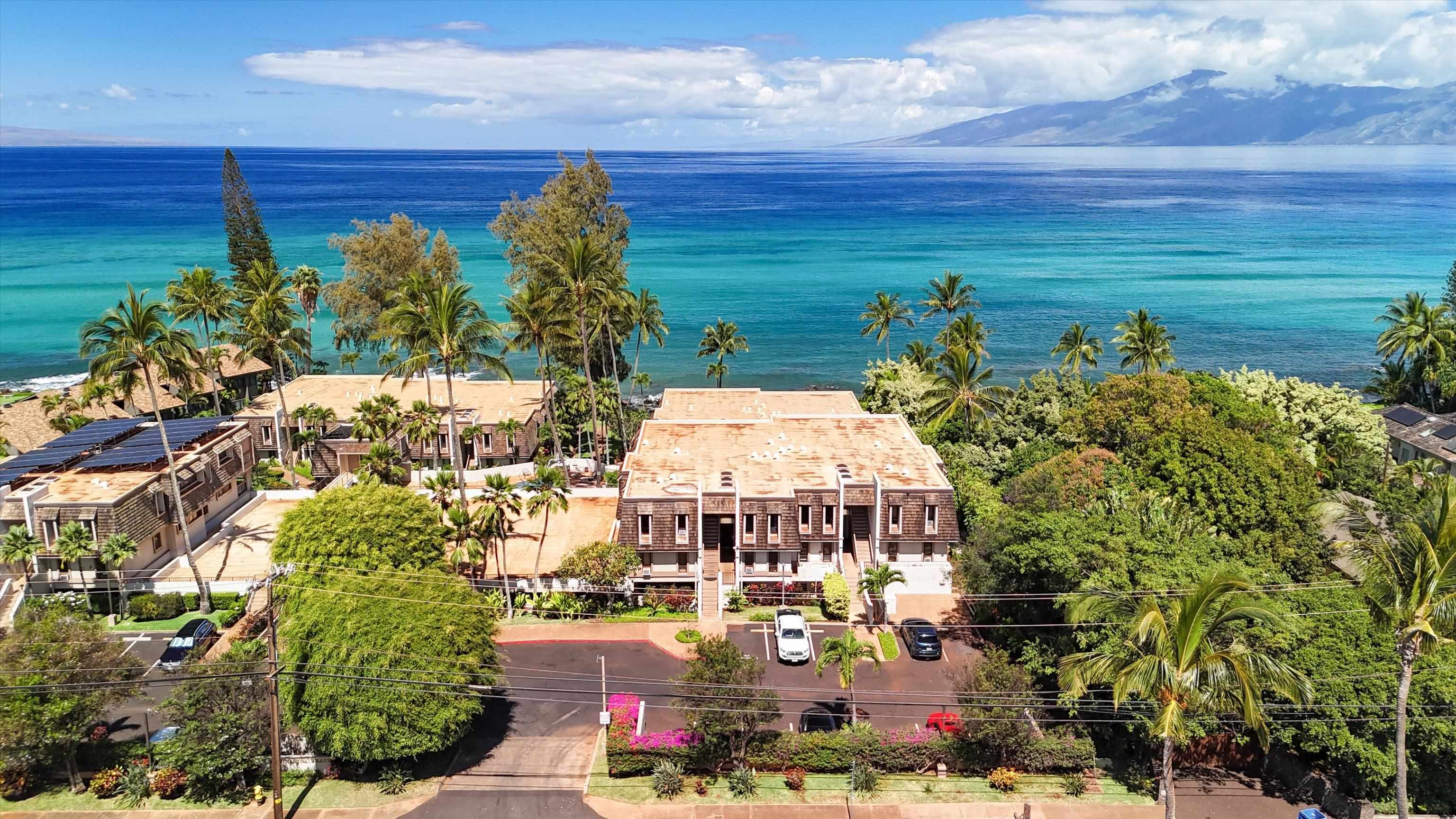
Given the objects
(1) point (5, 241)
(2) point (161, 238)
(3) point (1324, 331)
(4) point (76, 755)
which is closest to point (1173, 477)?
(4) point (76, 755)

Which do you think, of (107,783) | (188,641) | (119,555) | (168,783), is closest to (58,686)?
(107,783)

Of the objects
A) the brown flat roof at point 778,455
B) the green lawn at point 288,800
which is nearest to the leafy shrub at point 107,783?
the green lawn at point 288,800

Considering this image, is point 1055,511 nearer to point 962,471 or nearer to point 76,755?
point 962,471

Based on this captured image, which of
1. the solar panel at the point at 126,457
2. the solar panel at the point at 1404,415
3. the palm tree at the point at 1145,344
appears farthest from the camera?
the palm tree at the point at 1145,344

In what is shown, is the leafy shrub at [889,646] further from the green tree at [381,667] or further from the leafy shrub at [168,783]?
the leafy shrub at [168,783]

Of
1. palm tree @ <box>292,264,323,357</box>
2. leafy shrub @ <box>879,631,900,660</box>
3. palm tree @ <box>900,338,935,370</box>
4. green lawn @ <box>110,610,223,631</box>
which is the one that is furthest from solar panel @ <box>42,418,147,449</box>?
palm tree @ <box>900,338,935,370</box>

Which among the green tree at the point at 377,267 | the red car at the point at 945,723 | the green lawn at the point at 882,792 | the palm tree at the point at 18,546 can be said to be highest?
the green tree at the point at 377,267

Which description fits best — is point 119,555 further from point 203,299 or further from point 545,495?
point 203,299
